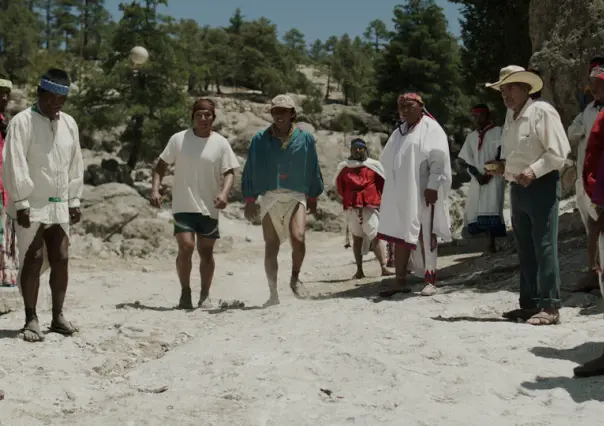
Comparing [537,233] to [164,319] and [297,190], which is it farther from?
[164,319]

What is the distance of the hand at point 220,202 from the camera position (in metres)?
6.91

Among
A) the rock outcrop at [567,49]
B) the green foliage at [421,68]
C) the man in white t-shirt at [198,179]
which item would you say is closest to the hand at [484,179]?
the rock outcrop at [567,49]

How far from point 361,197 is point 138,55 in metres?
19.1

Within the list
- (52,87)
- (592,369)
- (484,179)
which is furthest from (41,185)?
(484,179)

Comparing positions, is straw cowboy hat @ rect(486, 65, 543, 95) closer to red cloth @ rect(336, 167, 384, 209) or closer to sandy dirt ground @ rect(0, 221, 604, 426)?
sandy dirt ground @ rect(0, 221, 604, 426)

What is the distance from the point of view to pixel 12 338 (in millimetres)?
5391

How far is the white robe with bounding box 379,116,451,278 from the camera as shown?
23.2ft

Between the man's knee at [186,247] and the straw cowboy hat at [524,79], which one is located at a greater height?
the straw cowboy hat at [524,79]

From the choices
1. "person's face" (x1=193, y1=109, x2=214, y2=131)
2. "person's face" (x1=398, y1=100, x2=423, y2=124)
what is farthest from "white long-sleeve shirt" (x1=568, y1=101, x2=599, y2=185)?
"person's face" (x1=193, y1=109, x2=214, y2=131)

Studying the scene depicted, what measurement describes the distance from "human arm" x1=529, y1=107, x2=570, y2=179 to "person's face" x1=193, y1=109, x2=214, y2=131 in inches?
120

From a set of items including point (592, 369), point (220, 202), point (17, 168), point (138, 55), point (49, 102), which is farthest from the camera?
point (138, 55)

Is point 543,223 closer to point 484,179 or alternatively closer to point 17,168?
point 17,168

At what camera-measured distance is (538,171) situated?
5.27 m

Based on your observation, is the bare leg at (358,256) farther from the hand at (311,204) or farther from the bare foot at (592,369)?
the bare foot at (592,369)
